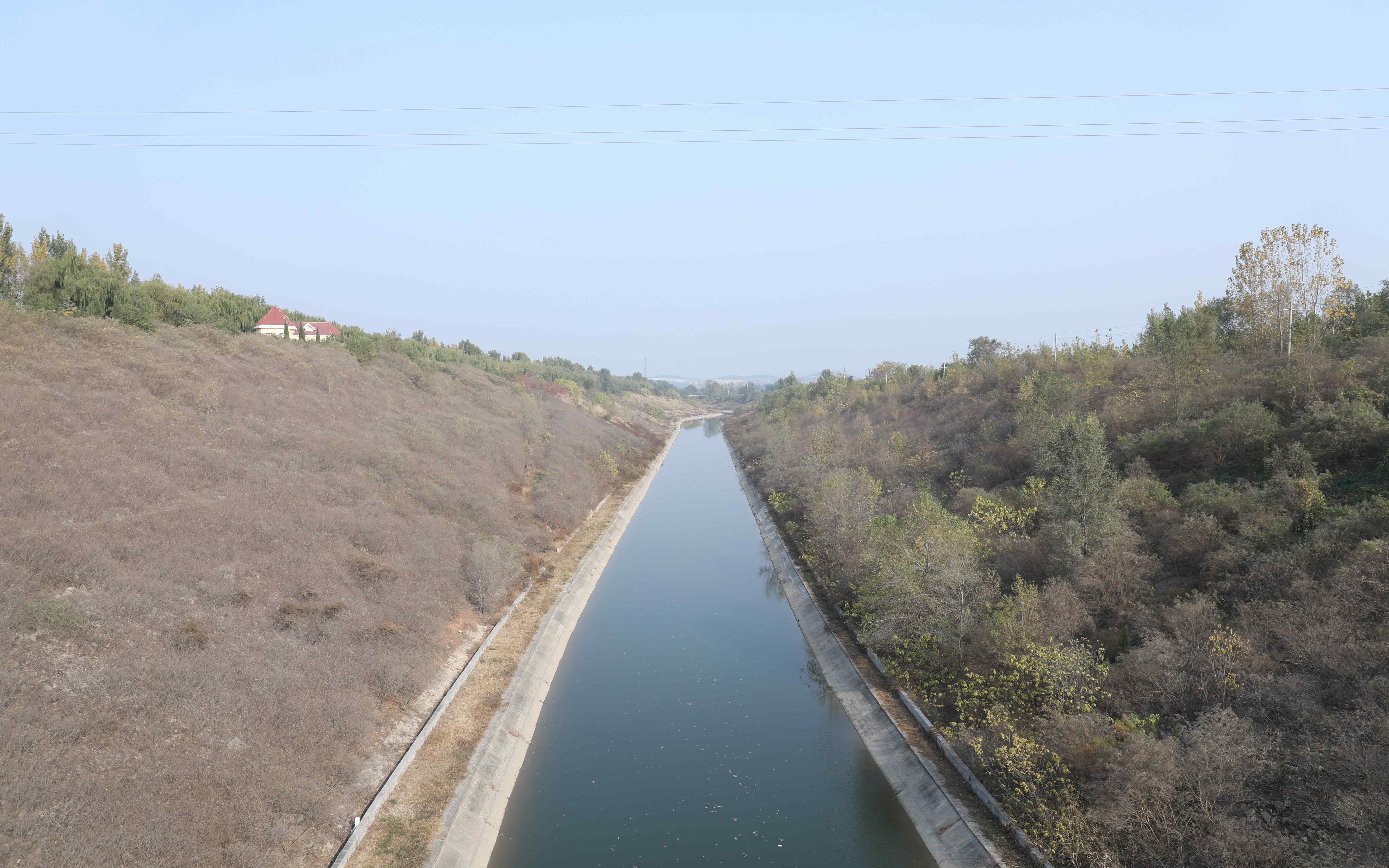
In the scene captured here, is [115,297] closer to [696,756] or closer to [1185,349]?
[696,756]

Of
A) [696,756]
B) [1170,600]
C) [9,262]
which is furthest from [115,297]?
[1170,600]

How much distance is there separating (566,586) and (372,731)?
16.0 meters

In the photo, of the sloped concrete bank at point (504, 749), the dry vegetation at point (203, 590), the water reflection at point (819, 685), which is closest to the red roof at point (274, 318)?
the dry vegetation at point (203, 590)

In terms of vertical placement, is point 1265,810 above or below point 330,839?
above

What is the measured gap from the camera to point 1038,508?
2530 cm

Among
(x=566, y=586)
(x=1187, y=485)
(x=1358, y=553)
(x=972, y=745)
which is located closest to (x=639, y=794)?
(x=972, y=745)

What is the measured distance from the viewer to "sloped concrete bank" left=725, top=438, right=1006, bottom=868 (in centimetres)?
1474

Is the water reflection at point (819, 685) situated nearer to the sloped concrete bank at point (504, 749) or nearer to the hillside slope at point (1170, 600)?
the hillside slope at point (1170, 600)

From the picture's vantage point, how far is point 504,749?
63.8 ft

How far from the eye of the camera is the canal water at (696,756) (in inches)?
634

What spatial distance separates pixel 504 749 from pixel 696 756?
579cm

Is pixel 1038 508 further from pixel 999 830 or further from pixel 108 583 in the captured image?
pixel 108 583

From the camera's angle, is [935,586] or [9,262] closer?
[935,586]

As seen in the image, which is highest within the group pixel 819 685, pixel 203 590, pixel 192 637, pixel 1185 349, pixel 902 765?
pixel 1185 349
